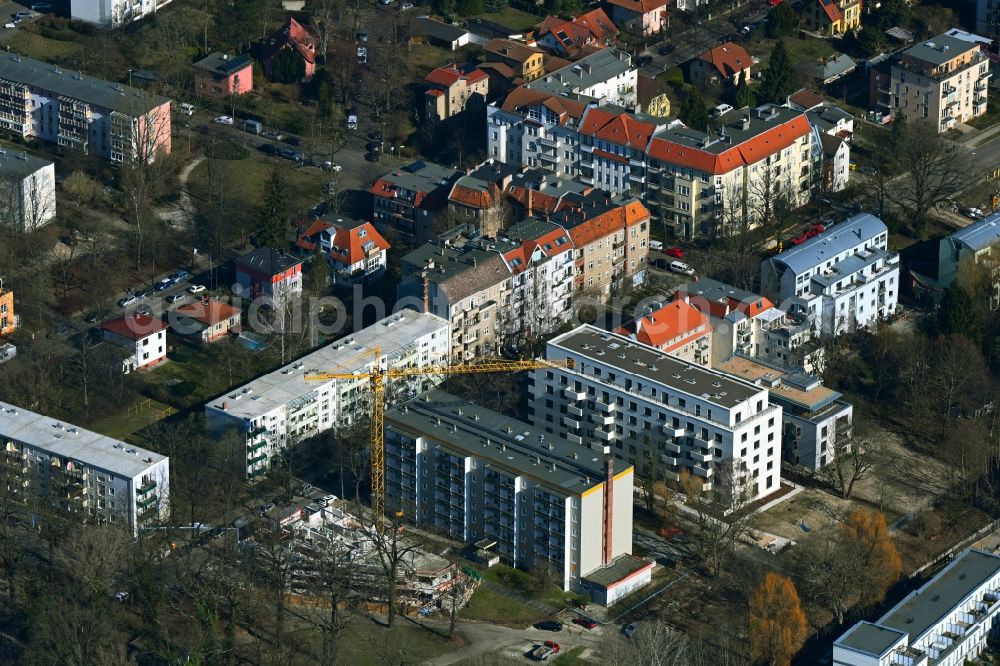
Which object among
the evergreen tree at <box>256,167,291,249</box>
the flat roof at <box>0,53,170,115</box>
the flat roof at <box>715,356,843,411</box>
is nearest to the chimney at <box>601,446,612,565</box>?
the flat roof at <box>715,356,843,411</box>

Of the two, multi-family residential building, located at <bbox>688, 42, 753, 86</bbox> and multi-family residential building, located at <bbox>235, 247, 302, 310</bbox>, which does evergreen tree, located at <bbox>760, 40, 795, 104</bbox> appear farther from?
multi-family residential building, located at <bbox>235, 247, 302, 310</bbox>

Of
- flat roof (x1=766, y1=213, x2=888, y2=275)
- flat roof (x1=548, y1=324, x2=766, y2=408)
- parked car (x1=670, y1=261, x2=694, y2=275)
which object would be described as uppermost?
flat roof (x1=766, y1=213, x2=888, y2=275)

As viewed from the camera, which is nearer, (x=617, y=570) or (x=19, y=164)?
(x=617, y=570)

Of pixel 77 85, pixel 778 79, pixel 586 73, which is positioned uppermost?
pixel 77 85

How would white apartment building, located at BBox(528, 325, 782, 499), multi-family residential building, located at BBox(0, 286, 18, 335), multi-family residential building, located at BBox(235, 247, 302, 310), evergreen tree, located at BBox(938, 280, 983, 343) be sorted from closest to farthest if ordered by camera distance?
white apartment building, located at BBox(528, 325, 782, 499) < evergreen tree, located at BBox(938, 280, 983, 343) < multi-family residential building, located at BBox(0, 286, 18, 335) < multi-family residential building, located at BBox(235, 247, 302, 310)

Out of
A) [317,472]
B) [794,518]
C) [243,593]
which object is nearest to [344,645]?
[243,593]

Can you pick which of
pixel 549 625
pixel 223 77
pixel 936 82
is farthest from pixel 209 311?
pixel 936 82

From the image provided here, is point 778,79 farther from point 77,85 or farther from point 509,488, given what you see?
point 509,488
